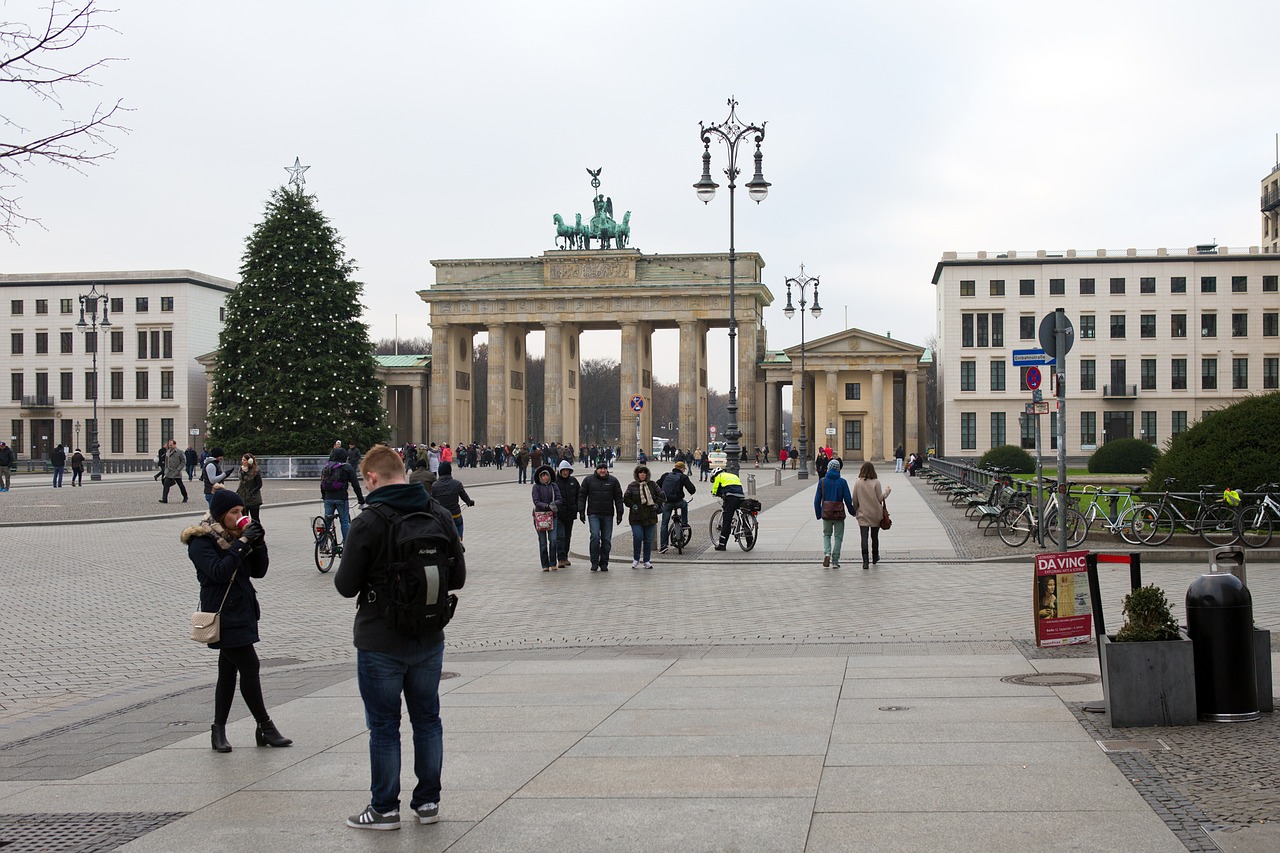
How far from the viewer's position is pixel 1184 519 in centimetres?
2117

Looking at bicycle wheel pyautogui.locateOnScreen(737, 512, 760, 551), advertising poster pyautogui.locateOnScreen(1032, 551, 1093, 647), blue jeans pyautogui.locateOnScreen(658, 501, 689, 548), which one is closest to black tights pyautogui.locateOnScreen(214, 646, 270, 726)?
advertising poster pyautogui.locateOnScreen(1032, 551, 1093, 647)

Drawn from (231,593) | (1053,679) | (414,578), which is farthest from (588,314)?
(414,578)

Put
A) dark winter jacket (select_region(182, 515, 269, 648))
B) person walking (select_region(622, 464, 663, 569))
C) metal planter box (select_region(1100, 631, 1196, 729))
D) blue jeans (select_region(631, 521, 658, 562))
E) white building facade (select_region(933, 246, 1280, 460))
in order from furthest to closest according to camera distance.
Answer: white building facade (select_region(933, 246, 1280, 460)), blue jeans (select_region(631, 521, 658, 562)), person walking (select_region(622, 464, 663, 569)), dark winter jacket (select_region(182, 515, 269, 648)), metal planter box (select_region(1100, 631, 1196, 729))

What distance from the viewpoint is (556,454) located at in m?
63.6

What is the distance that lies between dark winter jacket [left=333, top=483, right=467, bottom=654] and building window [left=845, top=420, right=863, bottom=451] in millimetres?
93655

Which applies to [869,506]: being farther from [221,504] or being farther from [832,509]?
[221,504]

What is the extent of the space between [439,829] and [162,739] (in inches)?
126

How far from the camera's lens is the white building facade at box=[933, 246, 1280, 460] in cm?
8875

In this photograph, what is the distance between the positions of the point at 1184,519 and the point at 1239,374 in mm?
75900

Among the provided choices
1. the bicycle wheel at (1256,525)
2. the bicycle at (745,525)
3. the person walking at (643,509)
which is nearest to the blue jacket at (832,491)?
the person walking at (643,509)

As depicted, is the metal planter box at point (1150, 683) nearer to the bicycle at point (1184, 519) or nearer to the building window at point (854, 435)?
the bicycle at point (1184, 519)

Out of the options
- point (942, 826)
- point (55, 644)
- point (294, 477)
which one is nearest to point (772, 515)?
point (55, 644)

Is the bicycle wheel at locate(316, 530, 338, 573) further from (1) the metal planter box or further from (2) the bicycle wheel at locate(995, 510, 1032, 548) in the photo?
(1) the metal planter box

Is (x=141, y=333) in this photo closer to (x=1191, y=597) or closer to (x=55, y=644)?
(x=55, y=644)
